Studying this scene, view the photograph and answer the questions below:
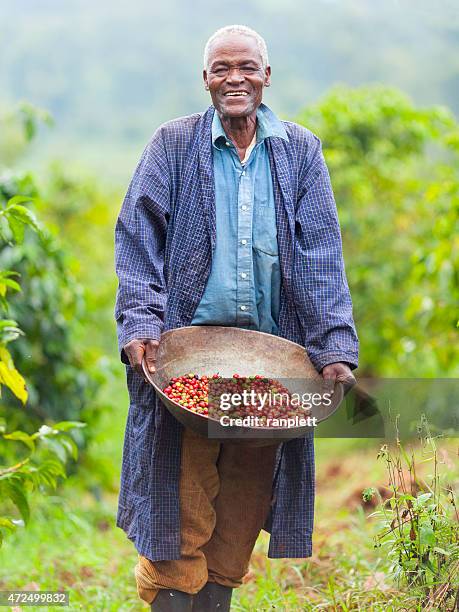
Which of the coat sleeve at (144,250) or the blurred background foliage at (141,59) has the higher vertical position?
the blurred background foliage at (141,59)

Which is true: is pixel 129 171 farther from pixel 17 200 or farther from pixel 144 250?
pixel 144 250

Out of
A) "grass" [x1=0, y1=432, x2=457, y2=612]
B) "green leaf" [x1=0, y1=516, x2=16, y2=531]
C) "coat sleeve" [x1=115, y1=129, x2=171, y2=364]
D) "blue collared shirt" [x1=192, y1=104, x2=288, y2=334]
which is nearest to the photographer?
"coat sleeve" [x1=115, y1=129, x2=171, y2=364]

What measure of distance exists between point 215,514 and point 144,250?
785 mm

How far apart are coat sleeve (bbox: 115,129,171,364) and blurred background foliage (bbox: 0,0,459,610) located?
1.16ft

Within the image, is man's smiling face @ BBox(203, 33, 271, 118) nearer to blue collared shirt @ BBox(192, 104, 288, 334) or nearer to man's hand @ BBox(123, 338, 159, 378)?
blue collared shirt @ BBox(192, 104, 288, 334)

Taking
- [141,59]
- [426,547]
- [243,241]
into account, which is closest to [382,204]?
[243,241]

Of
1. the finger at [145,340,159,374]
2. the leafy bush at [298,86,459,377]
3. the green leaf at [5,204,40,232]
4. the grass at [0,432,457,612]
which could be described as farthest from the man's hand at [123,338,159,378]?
the leafy bush at [298,86,459,377]

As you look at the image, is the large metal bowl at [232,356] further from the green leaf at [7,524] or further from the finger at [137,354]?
the green leaf at [7,524]

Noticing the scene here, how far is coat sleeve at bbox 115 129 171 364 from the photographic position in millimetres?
2627

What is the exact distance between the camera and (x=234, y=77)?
2668 mm

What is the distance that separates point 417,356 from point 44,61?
1289cm

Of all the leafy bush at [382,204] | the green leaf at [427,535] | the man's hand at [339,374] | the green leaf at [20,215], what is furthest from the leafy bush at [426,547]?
the leafy bush at [382,204]

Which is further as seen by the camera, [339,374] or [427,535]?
[339,374]

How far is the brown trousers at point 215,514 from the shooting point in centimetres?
279
